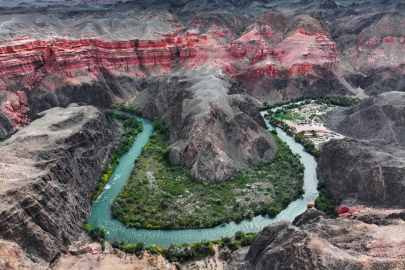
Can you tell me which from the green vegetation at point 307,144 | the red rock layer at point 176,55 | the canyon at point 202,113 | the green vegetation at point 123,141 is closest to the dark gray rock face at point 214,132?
the canyon at point 202,113

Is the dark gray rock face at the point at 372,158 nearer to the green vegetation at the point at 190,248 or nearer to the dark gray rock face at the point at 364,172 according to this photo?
the dark gray rock face at the point at 364,172

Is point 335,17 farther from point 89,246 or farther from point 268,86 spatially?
point 89,246

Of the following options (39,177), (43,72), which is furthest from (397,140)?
(43,72)

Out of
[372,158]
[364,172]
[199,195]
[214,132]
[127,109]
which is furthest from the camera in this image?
[127,109]

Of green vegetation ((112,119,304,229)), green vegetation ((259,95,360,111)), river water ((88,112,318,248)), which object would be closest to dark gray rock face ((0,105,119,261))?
river water ((88,112,318,248))

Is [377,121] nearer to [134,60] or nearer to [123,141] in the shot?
[123,141]

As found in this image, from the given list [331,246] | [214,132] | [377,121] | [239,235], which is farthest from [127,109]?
[331,246]

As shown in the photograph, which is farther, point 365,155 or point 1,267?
point 365,155
